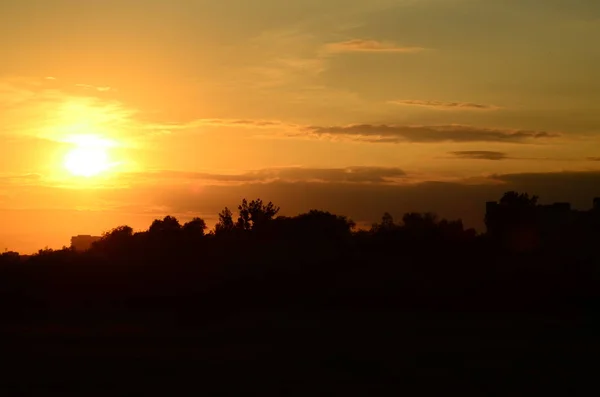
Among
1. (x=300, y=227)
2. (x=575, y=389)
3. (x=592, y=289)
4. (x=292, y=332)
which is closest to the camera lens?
(x=575, y=389)

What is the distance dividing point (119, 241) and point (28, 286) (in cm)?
1607

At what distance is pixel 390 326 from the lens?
31.6 metres

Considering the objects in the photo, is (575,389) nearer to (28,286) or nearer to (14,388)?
(14,388)

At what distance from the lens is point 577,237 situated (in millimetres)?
54188

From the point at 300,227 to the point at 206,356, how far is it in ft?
110

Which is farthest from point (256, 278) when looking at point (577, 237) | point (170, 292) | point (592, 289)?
point (577, 237)

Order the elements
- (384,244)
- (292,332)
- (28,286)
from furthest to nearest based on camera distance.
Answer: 1. (384,244)
2. (28,286)
3. (292,332)

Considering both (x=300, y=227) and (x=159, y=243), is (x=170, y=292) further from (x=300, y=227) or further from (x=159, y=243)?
(x=300, y=227)

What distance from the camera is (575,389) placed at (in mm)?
21453

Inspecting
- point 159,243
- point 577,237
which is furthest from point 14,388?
point 577,237

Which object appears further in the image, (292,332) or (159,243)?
(159,243)

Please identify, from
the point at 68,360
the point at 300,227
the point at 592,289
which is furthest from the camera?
the point at 300,227

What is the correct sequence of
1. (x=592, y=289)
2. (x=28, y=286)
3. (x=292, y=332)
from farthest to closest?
1. (x=28, y=286)
2. (x=592, y=289)
3. (x=292, y=332)

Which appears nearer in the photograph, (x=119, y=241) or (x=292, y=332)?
(x=292, y=332)
